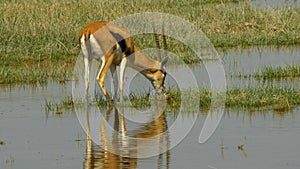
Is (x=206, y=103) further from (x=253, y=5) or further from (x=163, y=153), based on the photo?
(x=253, y=5)

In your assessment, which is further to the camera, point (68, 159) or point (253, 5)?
point (253, 5)

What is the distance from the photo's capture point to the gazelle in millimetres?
12367

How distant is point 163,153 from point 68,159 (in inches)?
36.7

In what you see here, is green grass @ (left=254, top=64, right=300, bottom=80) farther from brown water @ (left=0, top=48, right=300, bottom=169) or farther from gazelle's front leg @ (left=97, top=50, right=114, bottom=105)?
gazelle's front leg @ (left=97, top=50, right=114, bottom=105)

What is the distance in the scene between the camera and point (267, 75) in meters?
13.4

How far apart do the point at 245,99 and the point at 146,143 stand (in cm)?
212

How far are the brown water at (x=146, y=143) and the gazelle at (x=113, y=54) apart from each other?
28.0 inches

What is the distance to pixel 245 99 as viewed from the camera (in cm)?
1124

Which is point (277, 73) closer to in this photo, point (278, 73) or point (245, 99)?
point (278, 73)

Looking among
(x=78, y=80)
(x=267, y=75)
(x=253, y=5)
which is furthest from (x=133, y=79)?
(x=253, y=5)

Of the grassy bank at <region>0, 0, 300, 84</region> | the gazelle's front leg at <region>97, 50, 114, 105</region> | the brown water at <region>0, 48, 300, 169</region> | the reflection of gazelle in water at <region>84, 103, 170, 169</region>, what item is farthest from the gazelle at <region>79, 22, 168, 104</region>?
the grassy bank at <region>0, 0, 300, 84</region>

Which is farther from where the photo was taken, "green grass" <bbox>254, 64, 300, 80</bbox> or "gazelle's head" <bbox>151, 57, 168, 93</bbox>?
"green grass" <bbox>254, 64, 300, 80</bbox>

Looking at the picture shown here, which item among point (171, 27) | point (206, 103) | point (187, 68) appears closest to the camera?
point (206, 103)

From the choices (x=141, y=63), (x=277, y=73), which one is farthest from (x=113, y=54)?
(x=277, y=73)
